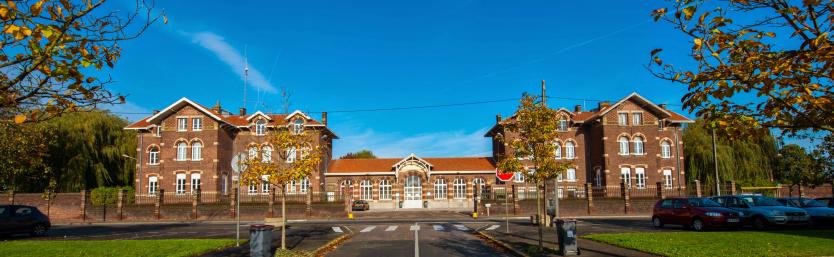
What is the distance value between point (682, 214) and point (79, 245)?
21303 millimetres

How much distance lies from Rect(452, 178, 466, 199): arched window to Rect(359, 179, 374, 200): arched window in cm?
762

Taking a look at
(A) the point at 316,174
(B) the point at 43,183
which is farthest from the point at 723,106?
(B) the point at 43,183

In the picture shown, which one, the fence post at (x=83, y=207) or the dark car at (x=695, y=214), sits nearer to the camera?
the dark car at (x=695, y=214)

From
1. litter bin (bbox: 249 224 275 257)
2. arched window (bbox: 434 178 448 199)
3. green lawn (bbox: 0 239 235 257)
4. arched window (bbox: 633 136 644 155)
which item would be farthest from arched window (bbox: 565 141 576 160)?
litter bin (bbox: 249 224 275 257)

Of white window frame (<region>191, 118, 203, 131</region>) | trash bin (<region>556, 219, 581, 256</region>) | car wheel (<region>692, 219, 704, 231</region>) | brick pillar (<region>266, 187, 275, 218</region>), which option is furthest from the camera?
white window frame (<region>191, 118, 203, 131</region>)

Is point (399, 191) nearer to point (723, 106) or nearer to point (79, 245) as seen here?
point (79, 245)

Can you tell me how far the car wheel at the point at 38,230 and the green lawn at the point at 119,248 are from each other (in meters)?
7.77

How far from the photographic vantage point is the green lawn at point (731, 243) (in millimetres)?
12500

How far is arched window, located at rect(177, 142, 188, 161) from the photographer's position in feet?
153

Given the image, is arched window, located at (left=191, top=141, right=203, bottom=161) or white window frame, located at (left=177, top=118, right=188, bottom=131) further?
white window frame, located at (left=177, top=118, right=188, bottom=131)

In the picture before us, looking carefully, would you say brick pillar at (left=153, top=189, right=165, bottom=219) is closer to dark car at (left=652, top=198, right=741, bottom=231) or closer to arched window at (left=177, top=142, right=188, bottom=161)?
arched window at (left=177, top=142, right=188, bottom=161)

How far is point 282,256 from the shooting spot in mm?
12617

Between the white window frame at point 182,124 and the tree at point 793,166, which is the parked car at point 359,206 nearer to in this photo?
the white window frame at point 182,124

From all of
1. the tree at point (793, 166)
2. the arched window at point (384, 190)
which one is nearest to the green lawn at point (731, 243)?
the tree at point (793, 166)
